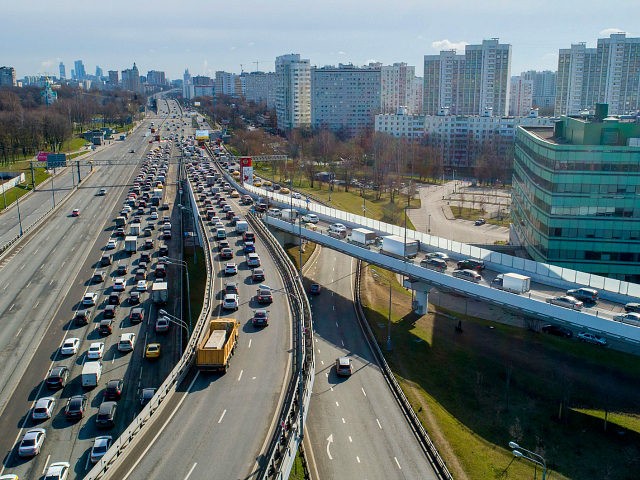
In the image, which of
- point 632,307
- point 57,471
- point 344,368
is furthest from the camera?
point 344,368

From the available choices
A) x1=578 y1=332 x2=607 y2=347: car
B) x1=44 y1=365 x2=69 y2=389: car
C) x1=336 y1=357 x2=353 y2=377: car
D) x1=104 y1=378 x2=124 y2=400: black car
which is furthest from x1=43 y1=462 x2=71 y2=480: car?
x1=578 y1=332 x2=607 y2=347: car

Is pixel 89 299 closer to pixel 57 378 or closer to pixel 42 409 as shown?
pixel 57 378

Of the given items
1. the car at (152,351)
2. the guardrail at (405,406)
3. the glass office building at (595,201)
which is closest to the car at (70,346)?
the car at (152,351)

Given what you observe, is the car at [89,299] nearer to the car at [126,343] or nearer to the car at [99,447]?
the car at [126,343]

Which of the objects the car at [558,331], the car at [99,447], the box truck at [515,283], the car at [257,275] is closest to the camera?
the car at [99,447]

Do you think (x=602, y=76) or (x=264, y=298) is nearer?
(x=264, y=298)

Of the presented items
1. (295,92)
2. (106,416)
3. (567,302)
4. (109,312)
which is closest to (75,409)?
(106,416)

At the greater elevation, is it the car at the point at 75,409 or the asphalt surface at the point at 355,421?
the asphalt surface at the point at 355,421
